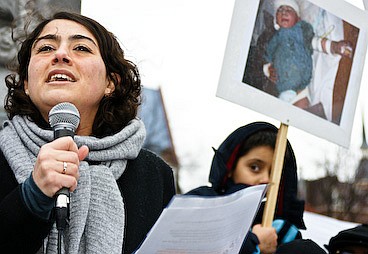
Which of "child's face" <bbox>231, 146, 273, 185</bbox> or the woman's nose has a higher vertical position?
the woman's nose

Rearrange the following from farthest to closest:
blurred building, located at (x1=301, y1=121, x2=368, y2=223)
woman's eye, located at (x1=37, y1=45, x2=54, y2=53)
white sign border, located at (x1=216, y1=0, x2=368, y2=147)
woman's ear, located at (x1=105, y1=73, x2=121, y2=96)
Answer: blurred building, located at (x1=301, y1=121, x2=368, y2=223)
white sign border, located at (x1=216, y1=0, x2=368, y2=147)
woman's ear, located at (x1=105, y1=73, x2=121, y2=96)
woman's eye, located at (x1=37, y1=45, x2=54, y2=53)

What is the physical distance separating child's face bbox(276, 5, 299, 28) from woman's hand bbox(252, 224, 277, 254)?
943 millimetres

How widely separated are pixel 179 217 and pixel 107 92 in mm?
877

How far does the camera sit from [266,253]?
379 centimetres

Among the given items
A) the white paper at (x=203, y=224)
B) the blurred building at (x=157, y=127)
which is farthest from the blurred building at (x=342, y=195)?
the white paper at (x=203, y=224)

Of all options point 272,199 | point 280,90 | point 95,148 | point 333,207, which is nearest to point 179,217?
point 95,148

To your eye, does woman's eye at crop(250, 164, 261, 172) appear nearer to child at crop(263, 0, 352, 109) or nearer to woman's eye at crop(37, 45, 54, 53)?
child at crop(263, 0, 352, 109)

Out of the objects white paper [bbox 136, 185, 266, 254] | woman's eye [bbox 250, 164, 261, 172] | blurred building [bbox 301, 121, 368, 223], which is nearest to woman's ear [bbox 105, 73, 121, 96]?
white paper [bbox 136, 185, 266, 254]

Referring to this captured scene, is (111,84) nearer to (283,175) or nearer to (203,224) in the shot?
(203,224)

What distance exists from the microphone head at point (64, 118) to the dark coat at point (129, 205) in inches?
8.6

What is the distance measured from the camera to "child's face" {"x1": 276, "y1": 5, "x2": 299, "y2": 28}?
3.92m

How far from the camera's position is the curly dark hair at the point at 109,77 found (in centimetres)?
301

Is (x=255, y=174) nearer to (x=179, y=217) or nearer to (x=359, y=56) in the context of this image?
(x=359, y=56)

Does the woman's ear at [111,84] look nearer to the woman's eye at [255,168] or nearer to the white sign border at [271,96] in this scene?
the white sign border at [271,96]
